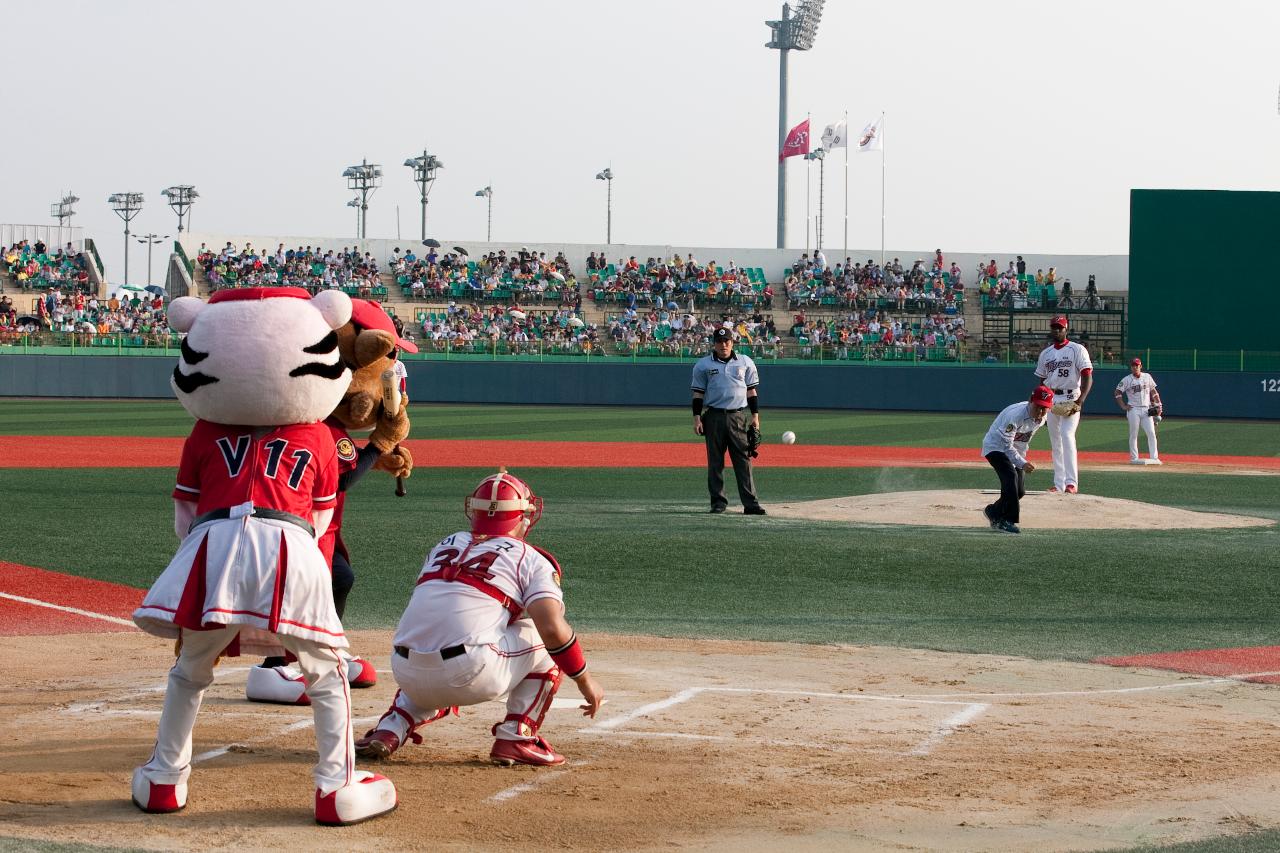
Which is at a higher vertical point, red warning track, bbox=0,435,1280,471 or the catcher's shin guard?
the catcher's shin guard

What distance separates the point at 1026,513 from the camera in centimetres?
1429

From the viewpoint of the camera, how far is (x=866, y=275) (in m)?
52.4

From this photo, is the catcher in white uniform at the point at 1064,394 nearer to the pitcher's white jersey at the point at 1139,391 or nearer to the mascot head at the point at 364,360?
the pitcher's white jersey at the point at 1139,391

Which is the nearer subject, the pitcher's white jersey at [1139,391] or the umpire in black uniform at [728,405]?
the umpire in black uniform at [728,405]

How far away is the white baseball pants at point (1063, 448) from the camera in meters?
16.5

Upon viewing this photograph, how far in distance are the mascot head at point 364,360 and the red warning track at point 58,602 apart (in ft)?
10.6

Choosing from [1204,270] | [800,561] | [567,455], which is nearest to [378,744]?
[800,561]

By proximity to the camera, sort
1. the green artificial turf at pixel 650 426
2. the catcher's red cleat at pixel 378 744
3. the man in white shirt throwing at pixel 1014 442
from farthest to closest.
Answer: the green artificial turf at pixel 650 426 → the man in white shirt throwing at pixel 1014 442 → the catcher's red cleat at pixel 378 744

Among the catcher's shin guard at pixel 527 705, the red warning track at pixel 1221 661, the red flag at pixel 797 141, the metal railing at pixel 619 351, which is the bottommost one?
the red warning track at pixel 1221 661

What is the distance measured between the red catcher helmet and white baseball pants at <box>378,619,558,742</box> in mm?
360

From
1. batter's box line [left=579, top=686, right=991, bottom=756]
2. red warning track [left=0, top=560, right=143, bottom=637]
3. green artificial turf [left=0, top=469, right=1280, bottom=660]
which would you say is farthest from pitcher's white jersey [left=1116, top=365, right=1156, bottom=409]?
batter's box line [left=579, top=686, right=991, bottom=756]

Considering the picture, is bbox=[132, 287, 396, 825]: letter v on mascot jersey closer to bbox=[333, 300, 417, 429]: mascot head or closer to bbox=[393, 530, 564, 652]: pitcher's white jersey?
bbox=[393, 530, 564, 652]: pitcher's white jersey

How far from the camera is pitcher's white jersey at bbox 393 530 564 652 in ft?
17.3

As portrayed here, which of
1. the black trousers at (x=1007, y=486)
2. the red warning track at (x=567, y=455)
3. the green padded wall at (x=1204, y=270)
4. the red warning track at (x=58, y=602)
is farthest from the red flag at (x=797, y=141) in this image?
the red warning track at (x=58, y=602)
